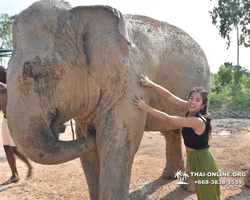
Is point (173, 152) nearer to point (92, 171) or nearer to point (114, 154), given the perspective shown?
point (92, 171)

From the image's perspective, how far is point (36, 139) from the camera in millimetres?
1760

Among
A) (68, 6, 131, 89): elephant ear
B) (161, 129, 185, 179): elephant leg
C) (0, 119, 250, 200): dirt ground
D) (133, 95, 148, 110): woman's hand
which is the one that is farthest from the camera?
(161, 129, 185, 179): elephant leg

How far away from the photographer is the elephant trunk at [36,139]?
173 cm

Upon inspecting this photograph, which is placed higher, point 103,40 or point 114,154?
point 103,40

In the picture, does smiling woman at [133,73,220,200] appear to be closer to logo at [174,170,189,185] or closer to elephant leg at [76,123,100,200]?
elephant leg at [76,123,100,200]

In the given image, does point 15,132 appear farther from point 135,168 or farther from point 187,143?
point 135,168

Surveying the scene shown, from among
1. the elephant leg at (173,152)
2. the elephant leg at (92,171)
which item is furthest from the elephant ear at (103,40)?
the elephant leg at (173,152)

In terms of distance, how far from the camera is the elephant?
1772 millimetres

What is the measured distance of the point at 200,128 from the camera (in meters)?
2.07

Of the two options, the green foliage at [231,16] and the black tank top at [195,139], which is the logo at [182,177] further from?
the green foliage at [231,16]

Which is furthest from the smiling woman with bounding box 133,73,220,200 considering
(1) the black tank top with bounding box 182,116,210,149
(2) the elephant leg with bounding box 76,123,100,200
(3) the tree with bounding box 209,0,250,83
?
(3) the tree with bounding box 209,0,250,83

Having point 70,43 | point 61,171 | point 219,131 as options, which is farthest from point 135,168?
point 219,131

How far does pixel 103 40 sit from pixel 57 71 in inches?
18.2

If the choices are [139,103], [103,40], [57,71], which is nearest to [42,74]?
[57,71]
